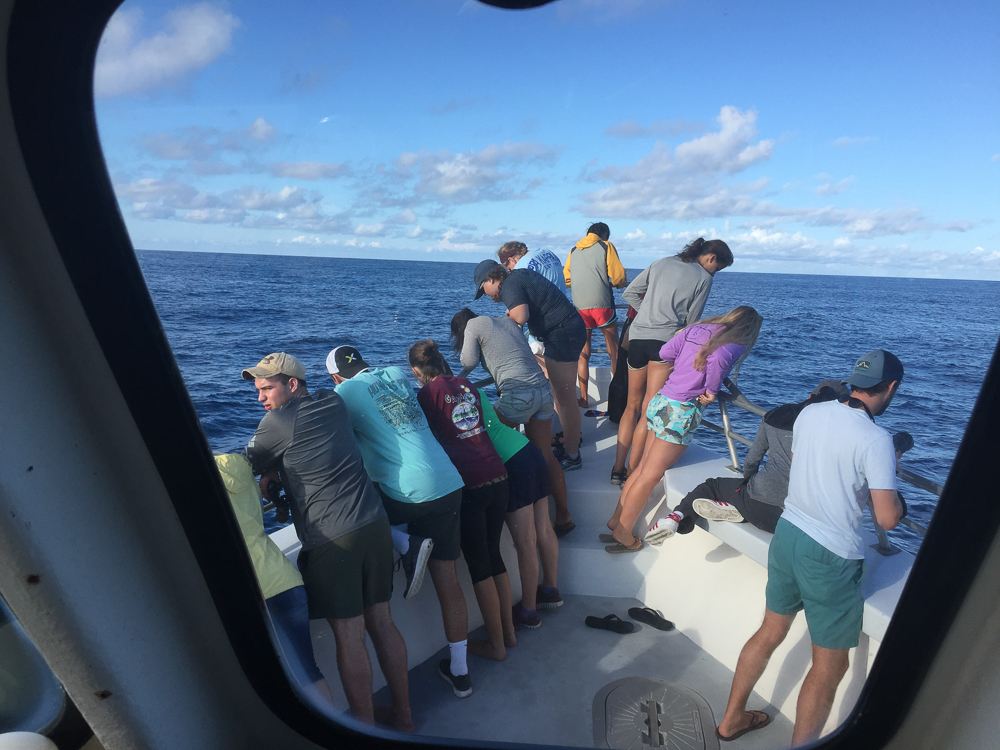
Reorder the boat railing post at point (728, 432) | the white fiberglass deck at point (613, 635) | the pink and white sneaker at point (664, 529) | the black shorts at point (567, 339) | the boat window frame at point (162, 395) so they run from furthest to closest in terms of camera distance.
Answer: the black shorts at point (567, 339) < the boat railing post at point (728, 432) < the pink and white sneaker at point (664, 529) < the white fiberglass deck at point (613, 635) < the boat window frame at point (162, 395)

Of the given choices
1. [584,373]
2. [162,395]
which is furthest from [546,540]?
[162,395]

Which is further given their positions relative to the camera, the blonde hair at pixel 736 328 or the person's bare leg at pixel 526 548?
the person's bare leg at pixel 526 548

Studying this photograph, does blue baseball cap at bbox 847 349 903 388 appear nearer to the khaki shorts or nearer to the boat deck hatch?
the boat deck hatch

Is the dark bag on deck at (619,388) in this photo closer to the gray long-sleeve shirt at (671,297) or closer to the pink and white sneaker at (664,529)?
the gray long-sleeve shirt at (671,297)

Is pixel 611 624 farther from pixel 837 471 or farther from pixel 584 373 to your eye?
pixel 584 373

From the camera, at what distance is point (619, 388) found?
13.3ft

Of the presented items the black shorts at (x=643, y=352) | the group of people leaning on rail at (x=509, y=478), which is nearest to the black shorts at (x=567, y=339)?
the group of people leaning on rail at (x=509, y=478)

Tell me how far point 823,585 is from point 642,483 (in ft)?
3.84

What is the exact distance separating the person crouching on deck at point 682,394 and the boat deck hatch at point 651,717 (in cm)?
77

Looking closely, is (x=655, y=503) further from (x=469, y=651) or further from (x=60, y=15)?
(x=60, y=15)

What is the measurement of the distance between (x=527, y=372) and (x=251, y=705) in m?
1.87

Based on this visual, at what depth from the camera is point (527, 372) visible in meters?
2.78

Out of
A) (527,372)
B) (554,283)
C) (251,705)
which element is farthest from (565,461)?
(251,705)

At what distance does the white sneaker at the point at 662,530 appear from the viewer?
8.84ft
